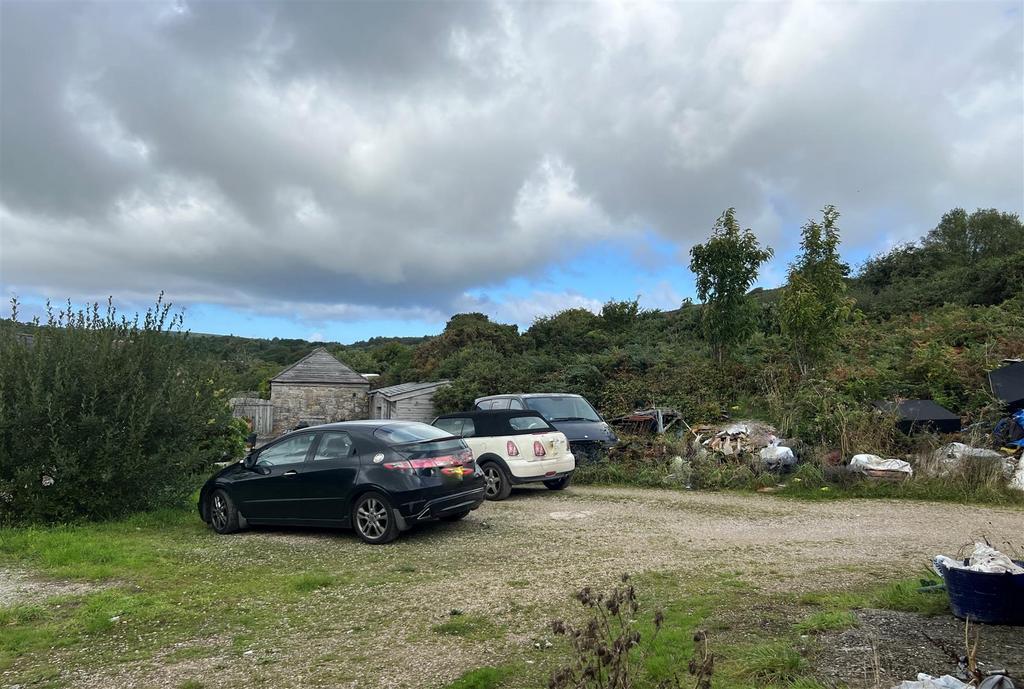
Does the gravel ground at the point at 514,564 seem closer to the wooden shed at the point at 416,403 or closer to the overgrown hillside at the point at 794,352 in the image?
the overgrown hillside at the point at 794,352

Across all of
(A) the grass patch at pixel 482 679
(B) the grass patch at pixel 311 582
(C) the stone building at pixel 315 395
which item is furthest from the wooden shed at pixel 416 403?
(A) the grass patch at pixel 482 679

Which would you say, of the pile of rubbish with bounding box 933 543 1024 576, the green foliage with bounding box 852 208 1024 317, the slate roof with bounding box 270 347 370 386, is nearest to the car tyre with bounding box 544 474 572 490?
the pile of rubbish with bounding box 933 543 1024 576

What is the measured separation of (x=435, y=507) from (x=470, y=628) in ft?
10.9

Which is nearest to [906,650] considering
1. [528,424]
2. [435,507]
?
[435,507]

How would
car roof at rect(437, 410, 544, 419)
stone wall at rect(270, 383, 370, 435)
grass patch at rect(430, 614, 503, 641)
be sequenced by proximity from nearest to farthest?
grass patch at rect(430, 614, 503, 641)
car roof at rect(437, 410, 544, 419)
stone wall at rect(270, 383, 370, 435)

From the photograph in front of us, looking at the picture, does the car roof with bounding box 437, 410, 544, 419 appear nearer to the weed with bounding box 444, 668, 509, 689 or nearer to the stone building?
the weed with bounding box 444, 668, 509, 689

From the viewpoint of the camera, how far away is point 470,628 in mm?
5086

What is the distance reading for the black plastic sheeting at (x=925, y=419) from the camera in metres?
13.1

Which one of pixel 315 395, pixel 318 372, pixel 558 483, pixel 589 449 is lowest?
pixel 558 483

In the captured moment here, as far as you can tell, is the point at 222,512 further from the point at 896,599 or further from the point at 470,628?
the point at 896,599

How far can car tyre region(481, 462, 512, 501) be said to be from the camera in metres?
11.6

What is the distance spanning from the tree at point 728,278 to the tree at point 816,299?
2436 millimetres

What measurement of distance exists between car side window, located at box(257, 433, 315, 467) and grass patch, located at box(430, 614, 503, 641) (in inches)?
178

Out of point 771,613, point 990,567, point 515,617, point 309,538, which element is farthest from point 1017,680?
point 309,538
